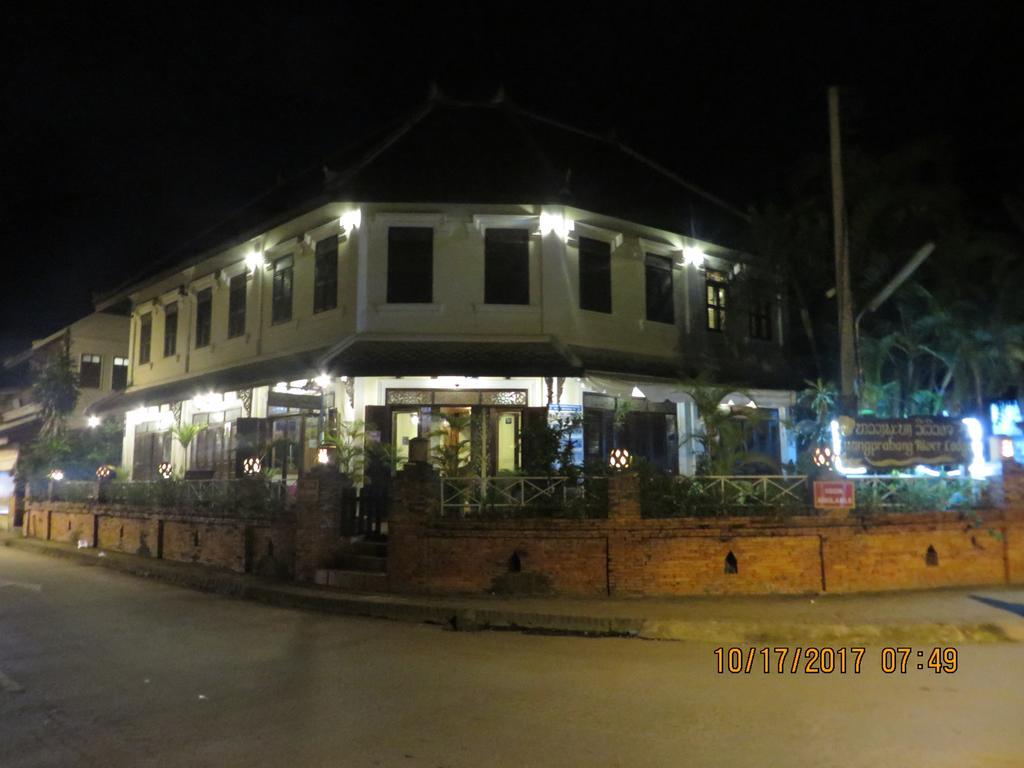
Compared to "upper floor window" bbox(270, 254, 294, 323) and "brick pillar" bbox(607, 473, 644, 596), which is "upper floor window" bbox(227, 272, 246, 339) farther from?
"brick pillar" bbox(607, 473, 644, 596)

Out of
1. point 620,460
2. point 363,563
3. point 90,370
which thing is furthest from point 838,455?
point 90,370

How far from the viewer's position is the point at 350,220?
17938 mm

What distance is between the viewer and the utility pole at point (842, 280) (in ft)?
45.7

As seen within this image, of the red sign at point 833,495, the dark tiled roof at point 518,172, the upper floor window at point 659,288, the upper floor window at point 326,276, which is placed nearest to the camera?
the red sign at point 833,495

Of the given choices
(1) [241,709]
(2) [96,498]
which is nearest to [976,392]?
(1) [241,709]

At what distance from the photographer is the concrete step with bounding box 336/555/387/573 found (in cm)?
1387

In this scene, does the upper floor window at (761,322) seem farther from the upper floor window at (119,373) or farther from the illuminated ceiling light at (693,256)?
the upper floor window at (119,373)

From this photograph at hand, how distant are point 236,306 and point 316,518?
31.8 feet

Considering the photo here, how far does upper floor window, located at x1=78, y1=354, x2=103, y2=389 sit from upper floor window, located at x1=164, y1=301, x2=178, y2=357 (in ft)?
36.2

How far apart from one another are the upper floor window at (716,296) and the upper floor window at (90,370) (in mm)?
25910

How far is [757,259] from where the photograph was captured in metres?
19.7

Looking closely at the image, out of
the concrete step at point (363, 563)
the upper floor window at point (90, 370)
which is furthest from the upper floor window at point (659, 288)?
the upper floor window at point (90, 370)

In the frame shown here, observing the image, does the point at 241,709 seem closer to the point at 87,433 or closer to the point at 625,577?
the point at 625,577
